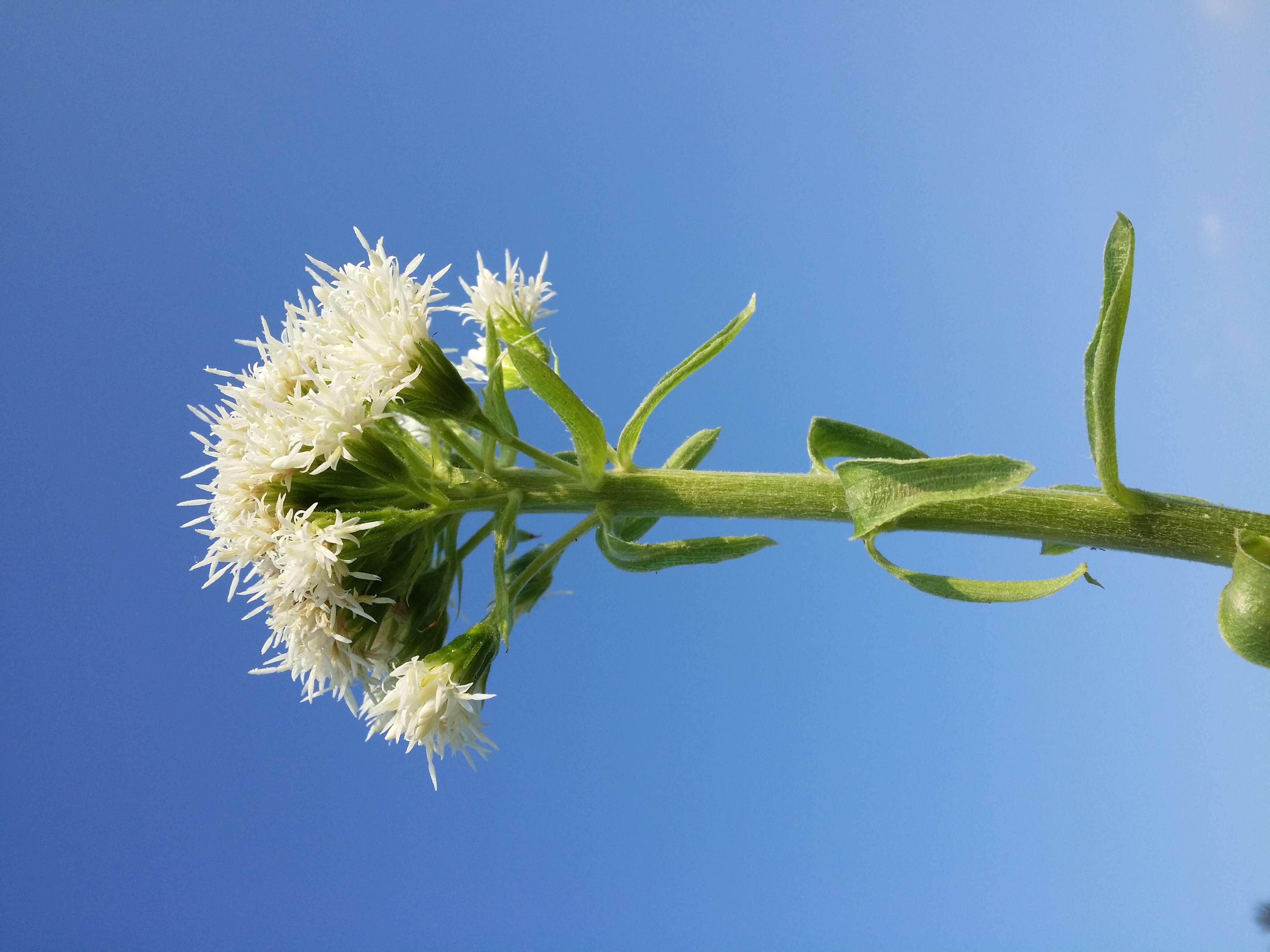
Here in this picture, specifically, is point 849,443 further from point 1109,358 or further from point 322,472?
point 322,472

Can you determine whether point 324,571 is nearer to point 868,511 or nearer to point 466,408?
point 466,408

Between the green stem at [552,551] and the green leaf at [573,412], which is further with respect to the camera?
the green stem at [552,551]

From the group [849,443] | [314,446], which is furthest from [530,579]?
[849,443]

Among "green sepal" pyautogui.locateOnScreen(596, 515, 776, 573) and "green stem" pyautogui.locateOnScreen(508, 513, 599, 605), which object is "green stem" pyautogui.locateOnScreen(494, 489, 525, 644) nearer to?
"green stem" pyautogui.locateOnScreen(508, 513, 599, 605)

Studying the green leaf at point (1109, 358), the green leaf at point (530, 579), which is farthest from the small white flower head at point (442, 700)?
the green leaf at point (1109, 358)

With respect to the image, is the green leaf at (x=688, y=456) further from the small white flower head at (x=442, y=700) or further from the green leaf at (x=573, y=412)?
the small white flower head at (x=442, y=700)

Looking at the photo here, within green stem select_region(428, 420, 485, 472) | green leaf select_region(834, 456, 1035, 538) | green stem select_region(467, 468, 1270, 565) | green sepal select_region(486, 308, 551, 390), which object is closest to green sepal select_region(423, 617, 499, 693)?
green stem select_region(467, 468, 1270, 565)

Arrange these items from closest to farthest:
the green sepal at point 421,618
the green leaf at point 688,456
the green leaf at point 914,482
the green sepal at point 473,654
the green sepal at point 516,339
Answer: the green leaf at point 914,482
the green sepal at point 473,654
the green sepal at point 421,618
the green sepal at point 516,339
the green leaf at point 688,456
